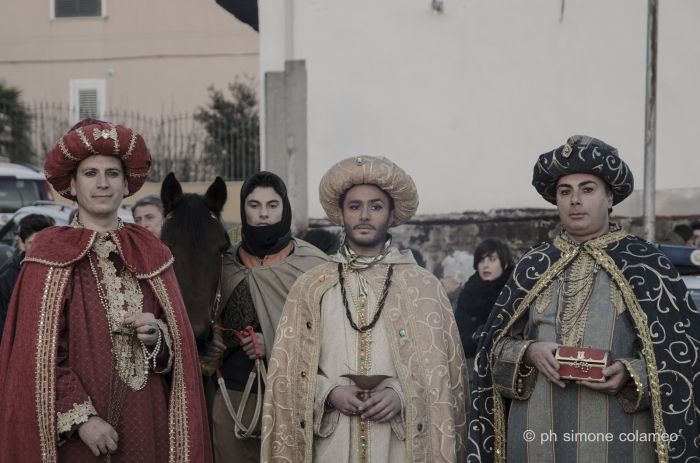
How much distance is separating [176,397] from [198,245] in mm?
1132

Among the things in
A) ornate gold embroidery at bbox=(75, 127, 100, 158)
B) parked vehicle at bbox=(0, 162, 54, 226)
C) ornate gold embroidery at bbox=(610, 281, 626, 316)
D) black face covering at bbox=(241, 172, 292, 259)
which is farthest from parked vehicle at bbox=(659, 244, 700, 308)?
parked vehicle at bbox=(0, 162, 54, 226)

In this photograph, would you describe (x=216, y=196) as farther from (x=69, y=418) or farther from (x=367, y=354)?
(x=69, y=418)

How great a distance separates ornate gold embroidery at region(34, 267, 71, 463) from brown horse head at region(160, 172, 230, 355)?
977 mm

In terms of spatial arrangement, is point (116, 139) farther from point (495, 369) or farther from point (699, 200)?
point (699, 200)

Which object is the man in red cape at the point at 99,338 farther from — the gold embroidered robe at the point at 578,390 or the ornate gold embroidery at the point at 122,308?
the gold embroidered robe at the point at 578,390

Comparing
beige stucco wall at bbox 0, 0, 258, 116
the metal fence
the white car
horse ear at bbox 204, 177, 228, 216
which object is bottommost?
the white car

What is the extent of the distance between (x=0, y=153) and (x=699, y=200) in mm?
15393

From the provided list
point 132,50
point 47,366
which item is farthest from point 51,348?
point 132,50

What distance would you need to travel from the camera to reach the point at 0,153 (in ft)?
66.4

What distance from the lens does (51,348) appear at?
3975 millimetres

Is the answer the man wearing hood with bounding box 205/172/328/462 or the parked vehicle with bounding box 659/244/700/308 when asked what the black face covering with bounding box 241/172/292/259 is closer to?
the man wearing hood with bounding box 205/172/328/462

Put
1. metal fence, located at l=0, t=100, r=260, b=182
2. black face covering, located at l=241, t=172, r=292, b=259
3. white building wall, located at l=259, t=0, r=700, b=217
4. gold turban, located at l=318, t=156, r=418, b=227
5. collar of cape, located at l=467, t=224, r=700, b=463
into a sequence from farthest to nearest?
metal fence, located at l=0, t=100, r=260, b=182
white building wall, located at l=259, t=0, r=700, b=217
black face covering, located at l=241, t=172, r=292, b=259
gold turban, located at l=318, t=156, r=418, b=227
collar of cape, located at l=467, t=224, r=700, b=463

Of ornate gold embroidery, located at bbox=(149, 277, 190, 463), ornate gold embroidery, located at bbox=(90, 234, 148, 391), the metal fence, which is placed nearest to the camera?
ornate gold embroidery, located at bbox=(90, 234, 148, 391)

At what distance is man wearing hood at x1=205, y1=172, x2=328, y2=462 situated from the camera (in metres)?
5.35
